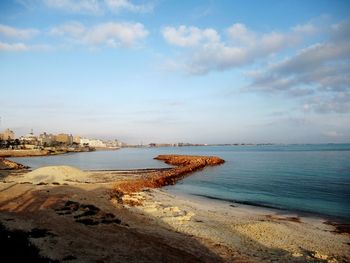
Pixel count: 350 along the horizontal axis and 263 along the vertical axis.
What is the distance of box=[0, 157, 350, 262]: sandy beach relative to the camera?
996 cm

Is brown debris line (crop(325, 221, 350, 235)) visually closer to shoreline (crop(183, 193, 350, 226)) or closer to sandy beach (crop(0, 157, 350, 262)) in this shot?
sandy beach (crop(0, 157, 350, 262))

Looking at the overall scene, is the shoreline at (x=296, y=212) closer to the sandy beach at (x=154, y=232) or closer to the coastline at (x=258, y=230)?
the coastline at (x=258, y=230)

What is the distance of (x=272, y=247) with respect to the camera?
464 inches

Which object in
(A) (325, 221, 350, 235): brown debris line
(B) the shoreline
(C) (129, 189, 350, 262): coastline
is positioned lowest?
(B) the shoreline

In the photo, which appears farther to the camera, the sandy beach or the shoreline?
the shoreline

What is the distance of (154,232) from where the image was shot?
12.8 metres

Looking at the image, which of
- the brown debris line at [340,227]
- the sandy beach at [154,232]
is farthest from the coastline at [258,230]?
the brown debris line at [340,227]

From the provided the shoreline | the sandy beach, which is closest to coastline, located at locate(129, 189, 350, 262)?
the sandy beach

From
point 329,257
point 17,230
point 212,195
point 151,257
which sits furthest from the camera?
point 212,195

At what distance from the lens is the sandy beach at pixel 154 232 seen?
996 centimetres

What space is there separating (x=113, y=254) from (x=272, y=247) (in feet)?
20.2

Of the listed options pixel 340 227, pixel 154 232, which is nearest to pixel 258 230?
pixel 340 227

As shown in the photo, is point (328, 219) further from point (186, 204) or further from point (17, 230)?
point (17, 230)

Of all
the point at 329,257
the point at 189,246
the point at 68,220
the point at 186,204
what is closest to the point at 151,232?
the point at 189,246
